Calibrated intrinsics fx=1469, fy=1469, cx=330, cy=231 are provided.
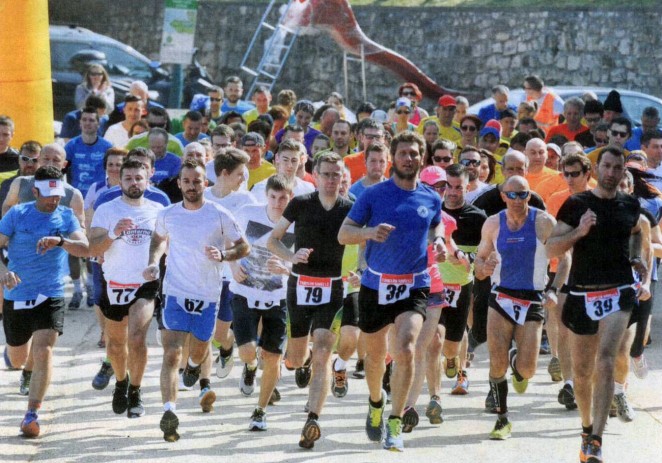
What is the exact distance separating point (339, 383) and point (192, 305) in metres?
1.81

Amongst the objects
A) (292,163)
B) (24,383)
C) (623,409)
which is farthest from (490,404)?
(24,383)

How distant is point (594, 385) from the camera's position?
9102 mm

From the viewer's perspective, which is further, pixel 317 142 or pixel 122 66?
pixel 122 66

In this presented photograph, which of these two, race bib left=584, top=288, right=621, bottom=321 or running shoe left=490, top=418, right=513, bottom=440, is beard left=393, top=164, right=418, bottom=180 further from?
running shoe left=490, top=418, right=513, bottom=440

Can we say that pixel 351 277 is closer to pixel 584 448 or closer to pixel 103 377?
pixel 584 448

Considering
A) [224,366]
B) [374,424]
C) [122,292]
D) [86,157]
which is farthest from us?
[86,157]

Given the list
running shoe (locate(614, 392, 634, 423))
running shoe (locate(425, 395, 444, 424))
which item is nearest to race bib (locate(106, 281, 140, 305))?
running shoe (locate(425, 395, 444, 424))

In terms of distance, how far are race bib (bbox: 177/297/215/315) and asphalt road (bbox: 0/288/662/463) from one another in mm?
845

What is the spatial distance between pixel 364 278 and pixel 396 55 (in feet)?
66.7

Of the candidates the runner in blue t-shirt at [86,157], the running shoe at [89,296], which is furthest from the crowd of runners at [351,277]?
the running shoe at [89,296]

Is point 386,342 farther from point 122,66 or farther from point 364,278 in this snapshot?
point 122,66

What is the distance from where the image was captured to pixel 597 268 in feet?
30.2

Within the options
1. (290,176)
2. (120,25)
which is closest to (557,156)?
(290,176)

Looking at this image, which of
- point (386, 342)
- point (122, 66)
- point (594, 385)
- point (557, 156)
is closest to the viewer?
point (594, 385)
